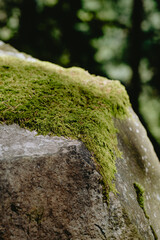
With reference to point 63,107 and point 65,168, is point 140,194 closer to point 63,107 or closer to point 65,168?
point 65,168

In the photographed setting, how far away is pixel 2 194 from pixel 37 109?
873 mm

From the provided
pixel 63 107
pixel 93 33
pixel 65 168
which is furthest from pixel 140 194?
pixel 93 33

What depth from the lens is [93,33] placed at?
716 cm

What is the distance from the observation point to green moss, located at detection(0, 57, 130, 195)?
67.7 inches

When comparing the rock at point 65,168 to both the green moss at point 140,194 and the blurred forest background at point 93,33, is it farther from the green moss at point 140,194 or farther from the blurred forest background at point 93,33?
the blurred forest background at point 93,33

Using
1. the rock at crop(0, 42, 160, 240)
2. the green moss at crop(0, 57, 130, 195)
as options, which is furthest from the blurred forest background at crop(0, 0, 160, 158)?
the rock at crop(0, 42, 160, 240)

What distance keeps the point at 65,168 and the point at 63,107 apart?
761 millimetres

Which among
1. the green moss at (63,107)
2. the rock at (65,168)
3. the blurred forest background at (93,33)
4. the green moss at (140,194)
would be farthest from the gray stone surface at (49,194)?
the blurred forest background at (93,33)

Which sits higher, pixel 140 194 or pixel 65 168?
pixel 65 168

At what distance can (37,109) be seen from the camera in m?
1.88

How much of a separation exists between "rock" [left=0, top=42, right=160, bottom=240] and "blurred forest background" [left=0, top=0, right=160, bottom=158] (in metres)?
5.03

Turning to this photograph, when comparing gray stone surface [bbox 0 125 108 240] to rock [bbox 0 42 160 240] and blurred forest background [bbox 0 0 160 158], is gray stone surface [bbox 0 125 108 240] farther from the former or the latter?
blurred forest background [bbox 0 0 160 158]

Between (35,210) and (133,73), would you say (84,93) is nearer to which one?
A: (35,210)

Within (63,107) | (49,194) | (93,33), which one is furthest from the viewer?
(93,33)
